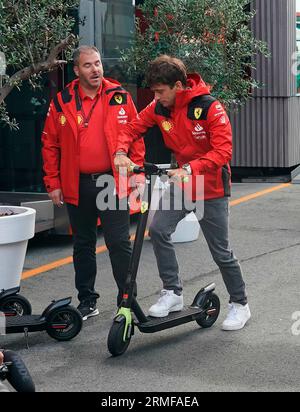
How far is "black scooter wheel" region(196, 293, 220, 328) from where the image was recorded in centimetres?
622

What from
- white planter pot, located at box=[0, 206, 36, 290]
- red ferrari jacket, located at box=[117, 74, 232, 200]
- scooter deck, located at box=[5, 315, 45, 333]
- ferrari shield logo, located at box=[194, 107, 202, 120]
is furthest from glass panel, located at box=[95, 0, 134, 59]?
scooter deck, located at box=[5, 315, 45, 333]

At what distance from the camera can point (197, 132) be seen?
5914 millimetres

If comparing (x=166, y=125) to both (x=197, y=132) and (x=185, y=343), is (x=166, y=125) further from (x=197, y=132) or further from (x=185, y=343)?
(x=185, y=343)

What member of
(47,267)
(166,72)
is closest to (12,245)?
(166,72)

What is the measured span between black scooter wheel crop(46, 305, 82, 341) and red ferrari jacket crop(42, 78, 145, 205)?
75 cm

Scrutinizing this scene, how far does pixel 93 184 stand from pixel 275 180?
7.90 metres

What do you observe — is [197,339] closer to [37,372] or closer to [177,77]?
[37,372]

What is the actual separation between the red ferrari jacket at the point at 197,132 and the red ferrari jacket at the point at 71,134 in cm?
13

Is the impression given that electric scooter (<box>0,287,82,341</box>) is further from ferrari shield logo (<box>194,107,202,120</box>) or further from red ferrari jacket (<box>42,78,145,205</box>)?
ferrari shield logo (<box>194,107,202,120</box>)

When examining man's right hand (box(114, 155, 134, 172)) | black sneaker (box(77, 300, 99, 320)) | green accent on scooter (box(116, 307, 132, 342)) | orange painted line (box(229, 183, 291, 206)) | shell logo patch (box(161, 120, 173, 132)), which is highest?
shell logo patch (box(161, 120, 173, 132))

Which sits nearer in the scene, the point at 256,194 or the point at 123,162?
the point at 123,162

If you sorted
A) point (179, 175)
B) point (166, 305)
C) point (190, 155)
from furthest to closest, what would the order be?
point (166, 305), point (190, 155), point (179, 175)

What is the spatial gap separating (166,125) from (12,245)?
1.37 meters

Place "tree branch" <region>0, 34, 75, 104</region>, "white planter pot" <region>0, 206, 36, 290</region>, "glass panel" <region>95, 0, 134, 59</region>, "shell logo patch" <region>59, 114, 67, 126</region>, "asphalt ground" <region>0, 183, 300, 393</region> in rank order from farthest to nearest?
"glass panel" <region>95, 0, 134, 59</region>
"tree branch" <region>0, 34, 75, 104</region>
"white planter pot" <region>0, 206, 36, 290</region>
"shell logo patch" <region>59, 114, 67, 126</region>
"asphalt ground" <region>0, 183, 300, 393</region>
